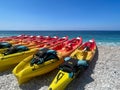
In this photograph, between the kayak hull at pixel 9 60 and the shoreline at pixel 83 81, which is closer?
the shoreline at pixel 83 81

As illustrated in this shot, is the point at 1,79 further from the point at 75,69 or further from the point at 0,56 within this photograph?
the point at 75,69

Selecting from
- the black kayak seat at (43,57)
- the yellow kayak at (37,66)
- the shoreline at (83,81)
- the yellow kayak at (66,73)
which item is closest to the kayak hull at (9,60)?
the shoreline at (83,81)

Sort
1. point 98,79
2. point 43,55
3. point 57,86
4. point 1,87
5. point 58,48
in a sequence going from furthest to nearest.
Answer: point 58,48 → point 43,55 → point 98,79 → point 1,87 → point 57,86

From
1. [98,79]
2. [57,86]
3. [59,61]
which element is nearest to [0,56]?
[59,61]

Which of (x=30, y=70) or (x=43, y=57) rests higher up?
(x=43, y=57)

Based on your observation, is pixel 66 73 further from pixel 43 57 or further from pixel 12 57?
pixel 12 57

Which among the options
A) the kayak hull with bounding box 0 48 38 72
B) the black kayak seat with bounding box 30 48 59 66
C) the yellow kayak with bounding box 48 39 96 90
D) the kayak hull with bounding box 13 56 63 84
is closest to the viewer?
the yellow kayak with bounding box 48 39 96 90

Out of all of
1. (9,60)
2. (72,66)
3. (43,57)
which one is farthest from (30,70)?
(9,60)

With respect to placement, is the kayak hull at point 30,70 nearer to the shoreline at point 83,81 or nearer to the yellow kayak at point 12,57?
the shoreline at point 83,81

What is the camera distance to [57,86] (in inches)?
195

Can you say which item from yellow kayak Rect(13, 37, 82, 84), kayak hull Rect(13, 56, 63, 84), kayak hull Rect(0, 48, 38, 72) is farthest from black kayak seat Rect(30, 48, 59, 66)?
kayak hull Rect(0, 48, 38, 72)

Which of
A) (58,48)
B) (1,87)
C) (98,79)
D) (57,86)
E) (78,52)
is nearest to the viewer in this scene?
(57,86)

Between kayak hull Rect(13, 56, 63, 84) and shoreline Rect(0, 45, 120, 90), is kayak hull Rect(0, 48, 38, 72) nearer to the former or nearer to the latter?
shoreline Rect(0, 45, 120, 90)

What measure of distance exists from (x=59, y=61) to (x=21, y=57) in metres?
1.81
